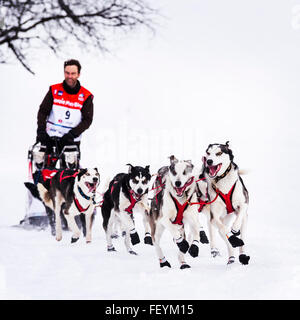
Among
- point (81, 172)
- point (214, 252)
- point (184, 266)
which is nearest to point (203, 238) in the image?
point (214, 252)

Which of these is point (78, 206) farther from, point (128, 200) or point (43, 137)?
point (43, 137)

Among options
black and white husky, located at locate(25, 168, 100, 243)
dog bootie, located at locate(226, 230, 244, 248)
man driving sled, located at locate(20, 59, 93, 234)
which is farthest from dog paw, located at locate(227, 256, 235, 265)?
man driving sled, located at locate(20, 59, 93, 234)

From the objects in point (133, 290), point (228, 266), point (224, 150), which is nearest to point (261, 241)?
point (228, 266)

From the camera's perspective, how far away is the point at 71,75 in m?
5.88

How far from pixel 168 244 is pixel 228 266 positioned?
1.57 meters

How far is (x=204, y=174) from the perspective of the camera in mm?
4480

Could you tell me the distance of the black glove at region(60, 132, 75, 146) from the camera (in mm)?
6009

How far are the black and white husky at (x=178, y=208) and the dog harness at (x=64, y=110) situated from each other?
206 cm

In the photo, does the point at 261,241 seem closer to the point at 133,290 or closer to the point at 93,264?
the point at 93,264

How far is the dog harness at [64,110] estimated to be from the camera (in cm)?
605

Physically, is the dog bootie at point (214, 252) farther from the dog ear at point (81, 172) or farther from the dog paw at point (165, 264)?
the dog ear at point (81, 172)

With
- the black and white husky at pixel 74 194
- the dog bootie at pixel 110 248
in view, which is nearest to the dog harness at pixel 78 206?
the black and white husky at pixel 74 194

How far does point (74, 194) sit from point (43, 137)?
0.97 meters

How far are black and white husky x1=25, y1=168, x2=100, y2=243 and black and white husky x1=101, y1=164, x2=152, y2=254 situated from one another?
21 cm
